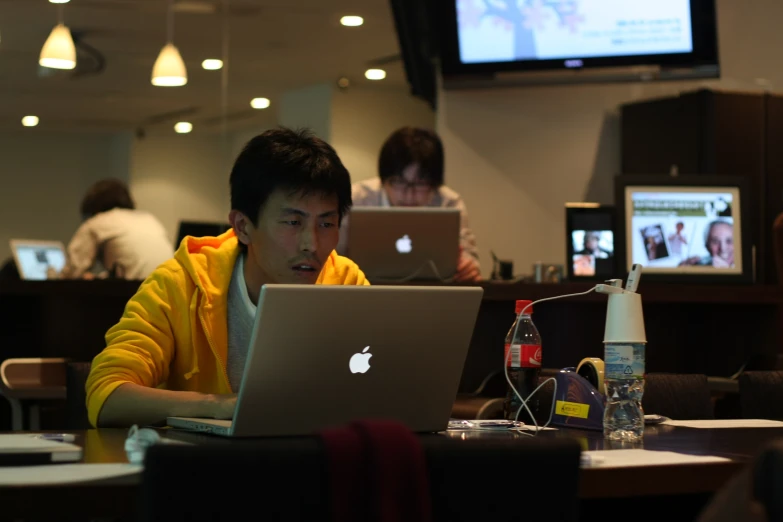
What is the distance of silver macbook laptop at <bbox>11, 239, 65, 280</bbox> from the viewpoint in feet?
20.0

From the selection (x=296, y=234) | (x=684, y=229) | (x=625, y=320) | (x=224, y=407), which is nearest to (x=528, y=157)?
(x=684, y=229)

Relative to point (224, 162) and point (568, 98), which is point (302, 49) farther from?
point (568, 98)

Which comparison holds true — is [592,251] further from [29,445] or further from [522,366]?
[29,445]

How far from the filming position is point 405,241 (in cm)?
416

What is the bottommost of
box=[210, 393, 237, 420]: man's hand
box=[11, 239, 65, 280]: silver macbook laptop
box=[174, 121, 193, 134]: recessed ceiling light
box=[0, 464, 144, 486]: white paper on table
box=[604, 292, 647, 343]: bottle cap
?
box=[0, 464, 144, 486]: white paper on table

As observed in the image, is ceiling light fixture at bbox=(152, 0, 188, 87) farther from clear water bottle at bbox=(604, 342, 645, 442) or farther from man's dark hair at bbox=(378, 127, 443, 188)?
clear water bottle at bbox=(604, 342, 645, 442)

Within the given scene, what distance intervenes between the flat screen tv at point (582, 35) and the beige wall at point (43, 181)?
7.90 feet

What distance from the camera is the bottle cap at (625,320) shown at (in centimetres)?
186

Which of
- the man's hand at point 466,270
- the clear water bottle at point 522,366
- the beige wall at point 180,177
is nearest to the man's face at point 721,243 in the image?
the man's hand at point 466,270

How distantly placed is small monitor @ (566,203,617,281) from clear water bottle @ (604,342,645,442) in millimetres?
2574

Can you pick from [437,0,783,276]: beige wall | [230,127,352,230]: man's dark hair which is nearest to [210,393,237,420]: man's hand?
[230,127,352,230]: man's dark hair

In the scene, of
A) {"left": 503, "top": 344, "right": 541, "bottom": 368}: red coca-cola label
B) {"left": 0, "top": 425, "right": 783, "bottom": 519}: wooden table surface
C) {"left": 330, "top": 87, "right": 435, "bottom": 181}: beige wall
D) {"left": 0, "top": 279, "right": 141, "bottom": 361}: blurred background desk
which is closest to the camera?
{"left": 0, "top": 425, "right": 783, "bottom": 519}: wooden table surface

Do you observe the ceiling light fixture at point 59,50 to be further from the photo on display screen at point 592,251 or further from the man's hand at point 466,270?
the photo on display screen at point 592,251

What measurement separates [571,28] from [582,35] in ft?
0.20
